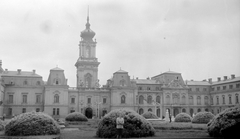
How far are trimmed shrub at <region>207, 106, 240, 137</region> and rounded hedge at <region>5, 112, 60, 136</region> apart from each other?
1193 centimetres

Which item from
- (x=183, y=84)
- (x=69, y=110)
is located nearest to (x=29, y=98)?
(x=69, y=110)

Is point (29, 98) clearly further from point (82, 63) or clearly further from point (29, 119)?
point (29, 119)

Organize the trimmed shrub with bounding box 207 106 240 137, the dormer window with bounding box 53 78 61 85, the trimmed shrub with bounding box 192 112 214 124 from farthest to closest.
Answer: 1. the dormer window with bounding box 53 78 61 85
2. the trimmed shrub with bounding box 192 112 214 124
3. the trimmed shrub with bounding box 207 106 240 137

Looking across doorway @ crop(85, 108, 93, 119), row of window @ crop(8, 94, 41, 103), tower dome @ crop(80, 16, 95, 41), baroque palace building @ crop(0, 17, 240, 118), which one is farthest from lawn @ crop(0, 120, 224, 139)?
tower dome @ crop(80, 16, 95, 41)

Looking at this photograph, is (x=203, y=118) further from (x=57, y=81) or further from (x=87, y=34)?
(x=87, y=34)

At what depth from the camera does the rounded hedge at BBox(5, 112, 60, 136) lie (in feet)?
67.1

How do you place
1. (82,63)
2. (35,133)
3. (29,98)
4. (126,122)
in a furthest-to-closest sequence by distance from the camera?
(82,63), (29,98), (35,133), (126,122)

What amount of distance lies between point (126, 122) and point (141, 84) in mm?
50306

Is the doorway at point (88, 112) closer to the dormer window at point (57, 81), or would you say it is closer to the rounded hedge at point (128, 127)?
the dormer window at point (57, 81)

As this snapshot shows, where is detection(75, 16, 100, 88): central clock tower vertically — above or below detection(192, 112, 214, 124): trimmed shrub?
above

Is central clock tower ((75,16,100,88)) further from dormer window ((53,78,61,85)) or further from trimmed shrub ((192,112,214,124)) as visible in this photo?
trimmed shrub ((192,112,214,124))

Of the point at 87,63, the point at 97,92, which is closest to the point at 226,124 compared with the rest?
the point at 97,92

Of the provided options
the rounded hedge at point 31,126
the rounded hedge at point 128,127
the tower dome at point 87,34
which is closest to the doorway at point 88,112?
the tower dome at point 87,34

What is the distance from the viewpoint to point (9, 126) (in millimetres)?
21016
